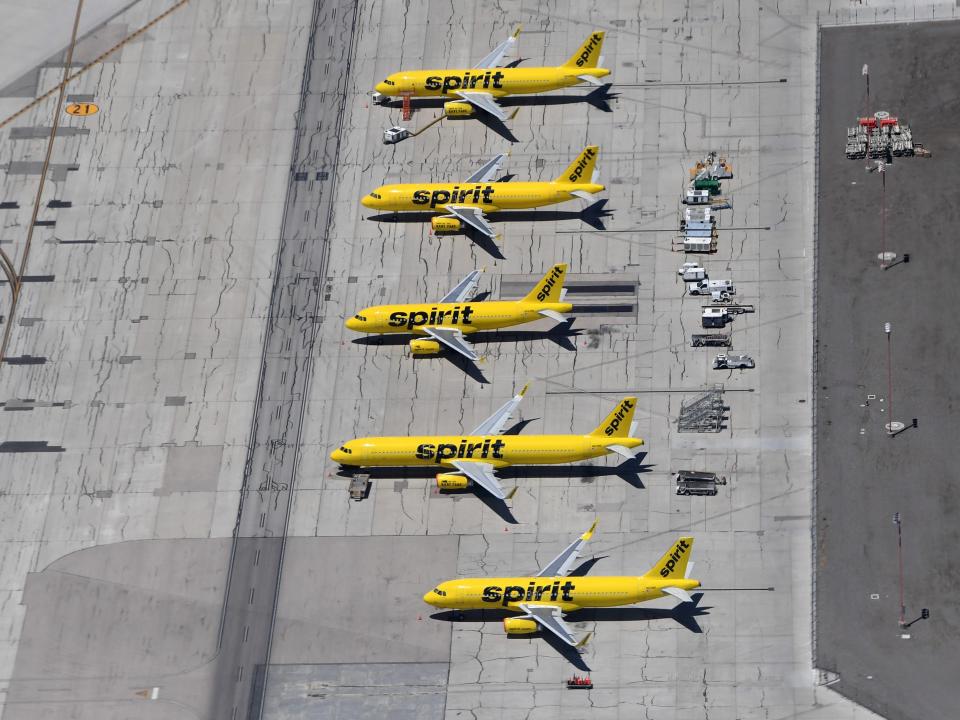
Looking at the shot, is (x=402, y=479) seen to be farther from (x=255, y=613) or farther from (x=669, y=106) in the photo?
(x=669, y=106)

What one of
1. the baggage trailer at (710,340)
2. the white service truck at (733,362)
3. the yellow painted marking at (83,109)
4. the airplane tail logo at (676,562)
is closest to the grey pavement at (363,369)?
the white service truck at (733,362)

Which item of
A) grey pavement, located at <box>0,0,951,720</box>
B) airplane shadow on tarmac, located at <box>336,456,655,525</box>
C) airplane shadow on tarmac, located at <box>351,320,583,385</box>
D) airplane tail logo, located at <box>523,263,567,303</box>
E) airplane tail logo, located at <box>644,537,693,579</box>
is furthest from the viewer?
airplane shadow on tarmac, located at <box>351,320,583,385</box>

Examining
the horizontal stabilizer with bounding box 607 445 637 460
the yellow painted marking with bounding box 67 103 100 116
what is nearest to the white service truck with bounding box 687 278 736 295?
the horizontal stabilizer with bounding box 607 445 637 460

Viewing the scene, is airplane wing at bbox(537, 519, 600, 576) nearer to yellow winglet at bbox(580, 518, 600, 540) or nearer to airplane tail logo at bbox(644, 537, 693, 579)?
yellow winglet at bbox(580, 518, 600, 540)

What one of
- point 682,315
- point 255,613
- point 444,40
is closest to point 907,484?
point 682,315

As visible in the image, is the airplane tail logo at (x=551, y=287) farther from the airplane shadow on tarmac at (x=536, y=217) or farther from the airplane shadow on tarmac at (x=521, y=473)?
the airplane shadow on tarmac at (x=521, y=473)

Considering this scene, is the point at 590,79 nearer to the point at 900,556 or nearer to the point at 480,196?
the point at 480,196
